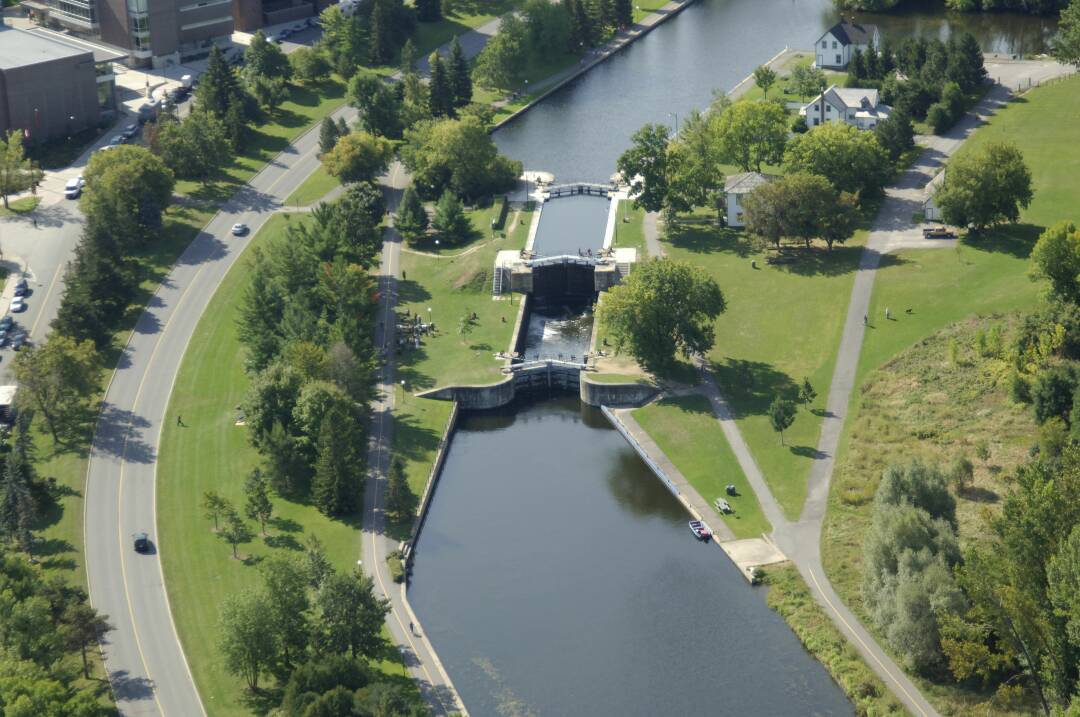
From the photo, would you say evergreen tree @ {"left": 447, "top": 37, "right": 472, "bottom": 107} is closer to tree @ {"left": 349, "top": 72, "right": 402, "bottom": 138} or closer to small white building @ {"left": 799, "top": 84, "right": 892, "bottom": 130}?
tree @ {"left": 349, "top": 72, "right": 402, "bottom": 138}

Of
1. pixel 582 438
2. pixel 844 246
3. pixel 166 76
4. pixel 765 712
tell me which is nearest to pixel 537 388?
pixel 582 438

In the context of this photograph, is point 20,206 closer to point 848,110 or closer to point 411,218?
point 411,218

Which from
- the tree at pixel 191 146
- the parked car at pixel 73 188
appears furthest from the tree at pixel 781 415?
the parked car at pixel 73 188

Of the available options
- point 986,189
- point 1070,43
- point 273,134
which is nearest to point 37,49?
point 273,134

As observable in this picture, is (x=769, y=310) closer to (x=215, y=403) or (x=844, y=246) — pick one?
(x=844, y=246)

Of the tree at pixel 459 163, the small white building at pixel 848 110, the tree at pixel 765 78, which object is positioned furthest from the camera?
the tree at pixel 765 78

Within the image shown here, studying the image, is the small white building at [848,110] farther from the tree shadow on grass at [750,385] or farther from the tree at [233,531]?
the tree at [233,531]

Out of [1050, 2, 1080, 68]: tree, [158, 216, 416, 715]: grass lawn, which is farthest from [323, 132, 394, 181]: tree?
[1050, 2, 1080, 68]: tree
